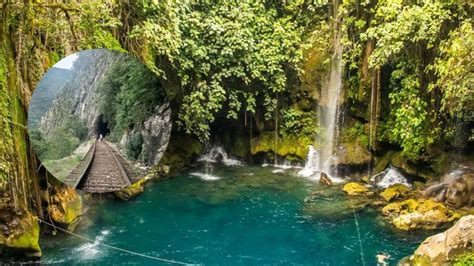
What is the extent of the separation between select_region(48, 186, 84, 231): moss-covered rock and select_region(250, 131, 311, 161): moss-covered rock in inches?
268

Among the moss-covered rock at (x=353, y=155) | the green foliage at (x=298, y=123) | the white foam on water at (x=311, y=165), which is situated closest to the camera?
the moss-covered rock at (x=353, y=155)

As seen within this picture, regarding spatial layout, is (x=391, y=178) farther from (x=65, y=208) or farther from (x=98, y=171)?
(x=98, y=171)

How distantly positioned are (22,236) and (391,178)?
31.5 feet

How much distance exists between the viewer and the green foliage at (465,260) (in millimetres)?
6812

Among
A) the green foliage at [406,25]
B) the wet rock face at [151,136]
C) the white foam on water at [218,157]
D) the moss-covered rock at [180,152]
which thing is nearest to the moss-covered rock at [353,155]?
the green foliage at [406,25]

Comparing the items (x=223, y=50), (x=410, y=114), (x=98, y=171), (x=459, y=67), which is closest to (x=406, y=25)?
(x=459, y=67)

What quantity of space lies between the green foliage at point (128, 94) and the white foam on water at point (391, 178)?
921cm

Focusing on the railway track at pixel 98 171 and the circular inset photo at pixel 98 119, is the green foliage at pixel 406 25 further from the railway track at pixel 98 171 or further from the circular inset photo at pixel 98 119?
the railway track at pixel 98 171

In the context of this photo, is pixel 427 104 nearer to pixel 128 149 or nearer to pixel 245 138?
pixel 245 138

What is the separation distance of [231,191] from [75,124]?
323 inches

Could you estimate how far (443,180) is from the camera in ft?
36.5

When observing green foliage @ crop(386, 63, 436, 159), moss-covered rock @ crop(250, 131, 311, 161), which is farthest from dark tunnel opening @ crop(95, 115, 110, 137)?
moss-covered rock @ crop(250, 131, 311, 161)

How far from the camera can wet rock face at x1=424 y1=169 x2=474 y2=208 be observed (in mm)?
10258

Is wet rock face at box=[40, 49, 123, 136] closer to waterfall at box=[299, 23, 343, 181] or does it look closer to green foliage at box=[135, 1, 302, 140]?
green foliage at box=[135, 1, 302, 140]
